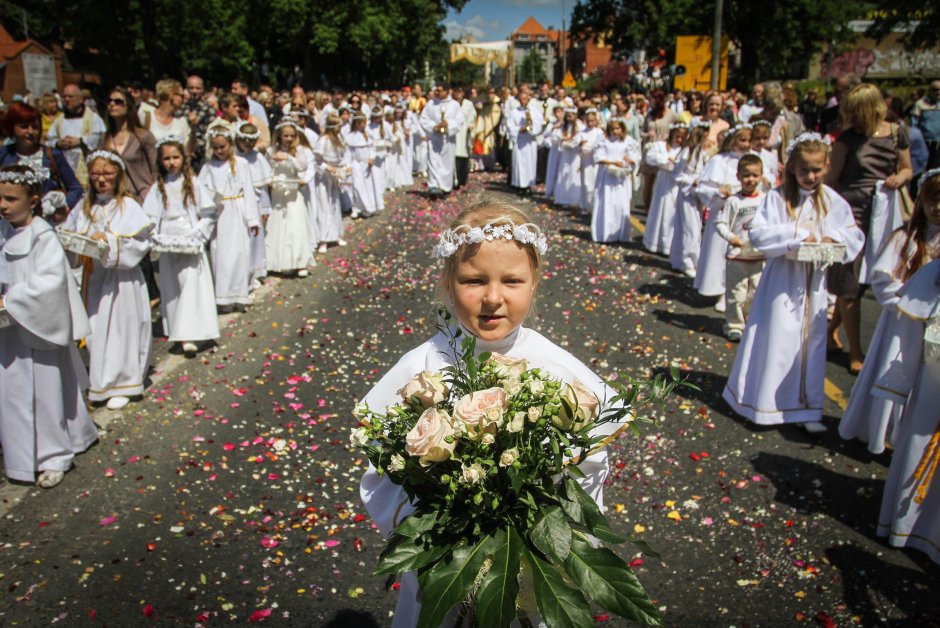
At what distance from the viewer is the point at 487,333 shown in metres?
2.54

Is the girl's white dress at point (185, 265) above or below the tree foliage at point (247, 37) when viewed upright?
below

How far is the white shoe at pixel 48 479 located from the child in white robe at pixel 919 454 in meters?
5.61

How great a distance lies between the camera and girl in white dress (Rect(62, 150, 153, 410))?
6469mm

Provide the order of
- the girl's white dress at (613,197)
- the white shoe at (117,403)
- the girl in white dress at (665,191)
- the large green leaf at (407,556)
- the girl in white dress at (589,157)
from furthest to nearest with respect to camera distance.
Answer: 1. the girl in white dress at (589,157)
2. the girl's white dress at (613,197)
3. the girl in white dress at (665,191)
4. the white shoe at (117,403)
5. the large green leaf at (407,556)

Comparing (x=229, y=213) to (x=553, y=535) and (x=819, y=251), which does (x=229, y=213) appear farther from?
(x=553, y=535)

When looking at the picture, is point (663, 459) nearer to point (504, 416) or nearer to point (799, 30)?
point (504, 416)

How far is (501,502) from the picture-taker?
2.02 meters

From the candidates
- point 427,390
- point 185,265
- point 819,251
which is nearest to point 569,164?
point 185,265

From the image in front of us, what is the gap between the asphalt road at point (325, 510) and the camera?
161 inches

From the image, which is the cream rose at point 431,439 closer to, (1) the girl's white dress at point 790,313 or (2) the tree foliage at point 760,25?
(1) the girl's white dress at point 790,313

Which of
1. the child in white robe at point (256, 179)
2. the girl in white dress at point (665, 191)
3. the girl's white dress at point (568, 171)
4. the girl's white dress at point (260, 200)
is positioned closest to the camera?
the child in white robe at point (256, 179)

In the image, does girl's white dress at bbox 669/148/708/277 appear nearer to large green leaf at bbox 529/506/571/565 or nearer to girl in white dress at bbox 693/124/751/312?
girl in white dress at bbox 693/124/751/312

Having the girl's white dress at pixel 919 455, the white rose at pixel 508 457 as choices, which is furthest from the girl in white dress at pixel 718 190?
the white rose at pixel 508 457

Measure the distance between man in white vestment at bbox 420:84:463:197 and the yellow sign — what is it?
32.2 feet
